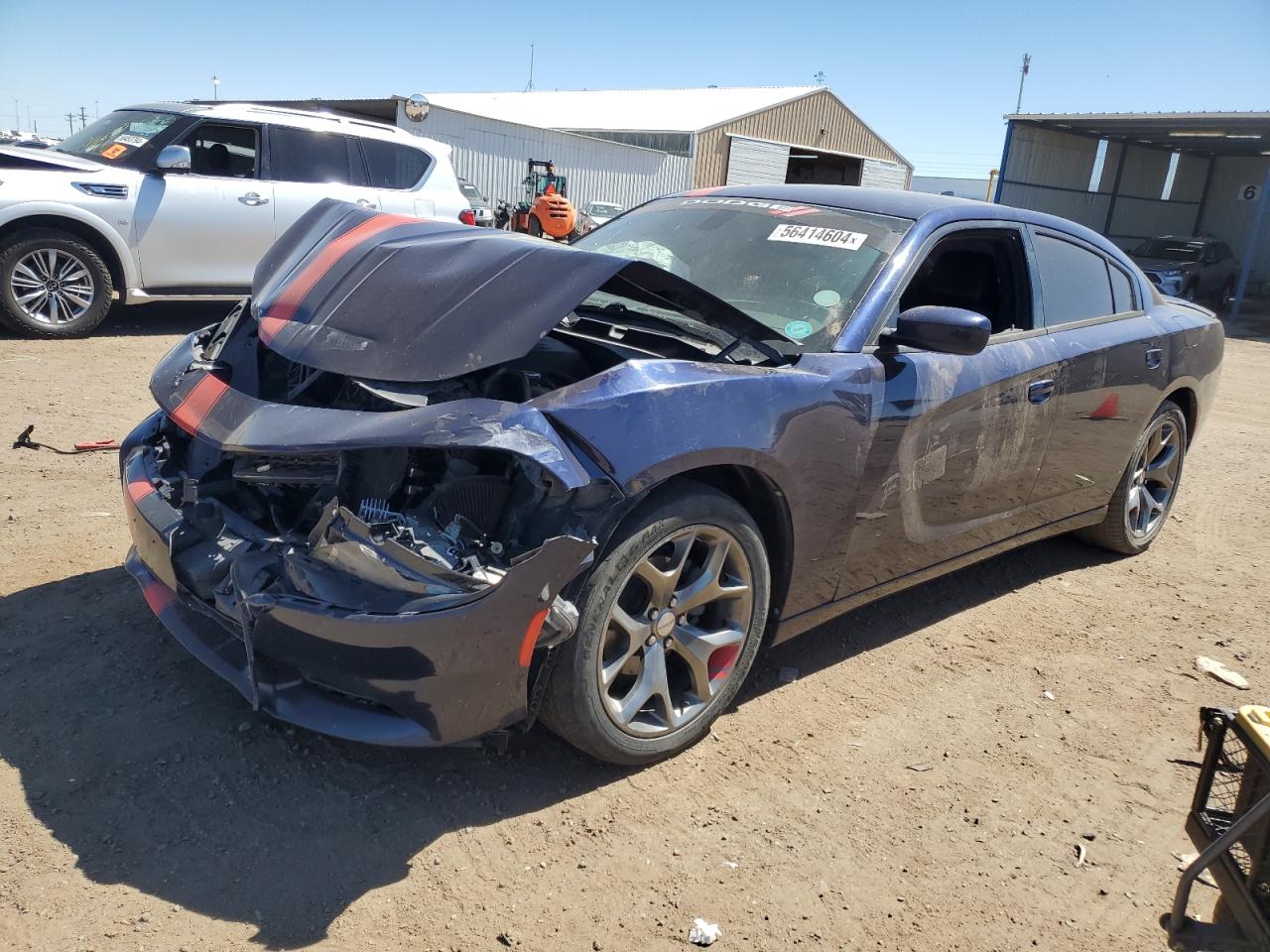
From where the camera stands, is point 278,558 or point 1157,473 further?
point 1157,473

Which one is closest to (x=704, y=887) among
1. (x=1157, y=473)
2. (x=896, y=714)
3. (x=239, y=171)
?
(x=896, y=714)

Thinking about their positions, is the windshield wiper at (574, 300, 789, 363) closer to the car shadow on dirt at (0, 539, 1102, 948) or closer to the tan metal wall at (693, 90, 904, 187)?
the car shadow on dirt at (0, 539, 1102, 948)

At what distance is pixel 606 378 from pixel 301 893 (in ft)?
4.74

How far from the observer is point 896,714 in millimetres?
3316

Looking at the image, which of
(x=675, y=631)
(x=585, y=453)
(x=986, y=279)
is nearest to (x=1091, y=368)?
(x=986, y=279)

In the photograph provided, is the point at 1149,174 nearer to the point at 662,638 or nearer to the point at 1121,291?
the point at 1121,291

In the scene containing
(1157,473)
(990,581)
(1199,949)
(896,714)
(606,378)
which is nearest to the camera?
(1199,949)

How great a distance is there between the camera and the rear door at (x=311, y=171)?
8648mm

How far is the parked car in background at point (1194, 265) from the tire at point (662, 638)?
67.4 ft

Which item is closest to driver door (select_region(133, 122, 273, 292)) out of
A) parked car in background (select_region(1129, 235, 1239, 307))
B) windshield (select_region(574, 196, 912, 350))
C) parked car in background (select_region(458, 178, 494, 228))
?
parked car in background (select_region(458, 178, 494, 228))

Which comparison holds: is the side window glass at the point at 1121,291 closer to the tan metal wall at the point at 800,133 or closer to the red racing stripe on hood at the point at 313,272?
the red racing stripe on hood at the point at 313,272

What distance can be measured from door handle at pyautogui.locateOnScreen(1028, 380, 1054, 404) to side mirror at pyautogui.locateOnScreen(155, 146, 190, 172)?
705 cm

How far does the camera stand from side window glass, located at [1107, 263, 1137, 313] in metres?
4.48

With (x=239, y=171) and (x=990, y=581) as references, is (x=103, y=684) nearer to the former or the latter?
(x=990, y=581)
